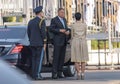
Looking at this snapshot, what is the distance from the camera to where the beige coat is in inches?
622

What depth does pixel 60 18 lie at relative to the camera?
16078mm

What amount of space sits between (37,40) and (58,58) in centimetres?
84

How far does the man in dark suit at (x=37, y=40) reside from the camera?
609 inches

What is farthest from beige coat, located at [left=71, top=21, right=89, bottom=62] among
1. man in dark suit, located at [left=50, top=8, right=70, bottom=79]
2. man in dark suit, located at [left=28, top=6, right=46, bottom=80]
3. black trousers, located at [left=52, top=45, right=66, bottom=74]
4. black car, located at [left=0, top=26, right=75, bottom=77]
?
man in dark suit, located at [left=28, top=6, right=46, bottom=80]

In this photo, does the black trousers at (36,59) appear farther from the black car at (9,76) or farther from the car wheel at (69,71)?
the black car at (9,76)

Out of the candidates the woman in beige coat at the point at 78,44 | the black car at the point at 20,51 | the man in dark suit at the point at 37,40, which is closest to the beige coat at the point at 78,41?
the woman in beige coat at the point at 78,44

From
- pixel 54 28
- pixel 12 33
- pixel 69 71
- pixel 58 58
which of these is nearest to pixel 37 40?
pixel 54 28

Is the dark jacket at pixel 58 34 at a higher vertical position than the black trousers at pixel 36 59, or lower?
higher

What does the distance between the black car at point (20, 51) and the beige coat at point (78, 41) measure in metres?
0.54

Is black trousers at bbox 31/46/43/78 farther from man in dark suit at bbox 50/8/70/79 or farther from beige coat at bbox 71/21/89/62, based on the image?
beige coat at bbox 71/21/89/62

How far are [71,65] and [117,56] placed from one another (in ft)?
17.0

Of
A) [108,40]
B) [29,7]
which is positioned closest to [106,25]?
[108,40]

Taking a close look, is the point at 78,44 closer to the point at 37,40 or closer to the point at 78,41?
the point at 78,41

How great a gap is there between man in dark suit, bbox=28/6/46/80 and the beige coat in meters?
0.81
